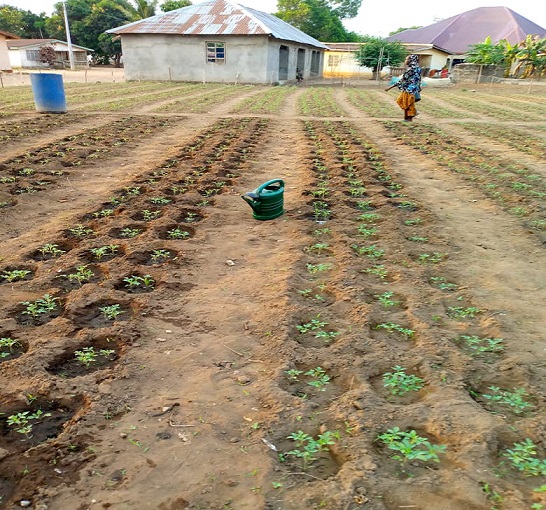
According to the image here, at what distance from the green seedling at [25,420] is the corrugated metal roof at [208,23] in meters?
26.2

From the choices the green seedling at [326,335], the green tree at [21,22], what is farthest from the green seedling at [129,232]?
the green tree at [21,22]

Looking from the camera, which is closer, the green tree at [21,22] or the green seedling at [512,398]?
the green seedling at [512,398]

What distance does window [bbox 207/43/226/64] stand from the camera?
2709 cm

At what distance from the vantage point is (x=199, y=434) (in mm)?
2250

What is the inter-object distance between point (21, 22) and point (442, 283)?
68033 mm

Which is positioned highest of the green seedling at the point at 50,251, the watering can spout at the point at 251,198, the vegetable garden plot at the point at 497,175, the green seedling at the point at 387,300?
the watering can spout at the point at 251,198

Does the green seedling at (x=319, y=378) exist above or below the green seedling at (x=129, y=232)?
above

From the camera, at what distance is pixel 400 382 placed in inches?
103

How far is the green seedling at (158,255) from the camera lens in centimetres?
417

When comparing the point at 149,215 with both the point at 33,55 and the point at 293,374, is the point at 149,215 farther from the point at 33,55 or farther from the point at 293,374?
the point at 33,55

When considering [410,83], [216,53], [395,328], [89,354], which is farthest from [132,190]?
[216,53]

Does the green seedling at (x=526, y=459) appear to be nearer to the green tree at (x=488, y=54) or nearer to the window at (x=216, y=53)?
the window at (x=216, y=53)

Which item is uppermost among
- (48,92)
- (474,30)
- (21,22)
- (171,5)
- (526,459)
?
(171,5)

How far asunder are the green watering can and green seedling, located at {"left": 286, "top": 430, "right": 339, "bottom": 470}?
3.01 metres
